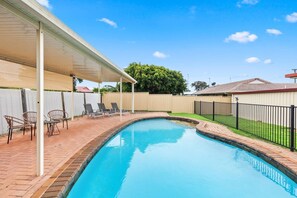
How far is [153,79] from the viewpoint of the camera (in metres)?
28.8

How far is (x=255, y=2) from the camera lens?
527 inches

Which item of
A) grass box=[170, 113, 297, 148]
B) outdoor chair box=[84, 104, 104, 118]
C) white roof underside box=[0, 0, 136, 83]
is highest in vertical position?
white roof underside box=[0, 0, 136, 83]

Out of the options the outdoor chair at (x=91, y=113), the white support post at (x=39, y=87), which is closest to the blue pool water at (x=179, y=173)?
the white support post at (x=39, y=87)

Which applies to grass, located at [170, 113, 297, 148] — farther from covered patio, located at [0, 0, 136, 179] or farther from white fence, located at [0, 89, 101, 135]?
white fence, located at [0, 89, 101, 135]

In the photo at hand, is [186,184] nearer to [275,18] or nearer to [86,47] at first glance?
[86,47]

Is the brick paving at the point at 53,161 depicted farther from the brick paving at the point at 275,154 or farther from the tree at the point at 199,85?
the tree at the point at 199,85

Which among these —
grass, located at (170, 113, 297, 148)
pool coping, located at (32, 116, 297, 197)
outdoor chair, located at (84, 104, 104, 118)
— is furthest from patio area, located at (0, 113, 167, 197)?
outdoor chair, located at (84, 104, 104, 118)

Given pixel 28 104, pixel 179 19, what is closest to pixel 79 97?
pixel 28 104

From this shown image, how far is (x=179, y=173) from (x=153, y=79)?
24011 mm

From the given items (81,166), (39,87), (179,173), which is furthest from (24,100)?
(179,173)

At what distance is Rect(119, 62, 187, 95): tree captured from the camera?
94.1 feet

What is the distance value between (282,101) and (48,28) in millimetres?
10531

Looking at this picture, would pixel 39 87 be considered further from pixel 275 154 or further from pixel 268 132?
pixel 268 132

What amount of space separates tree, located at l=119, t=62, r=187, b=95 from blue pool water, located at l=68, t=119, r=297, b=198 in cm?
2097
